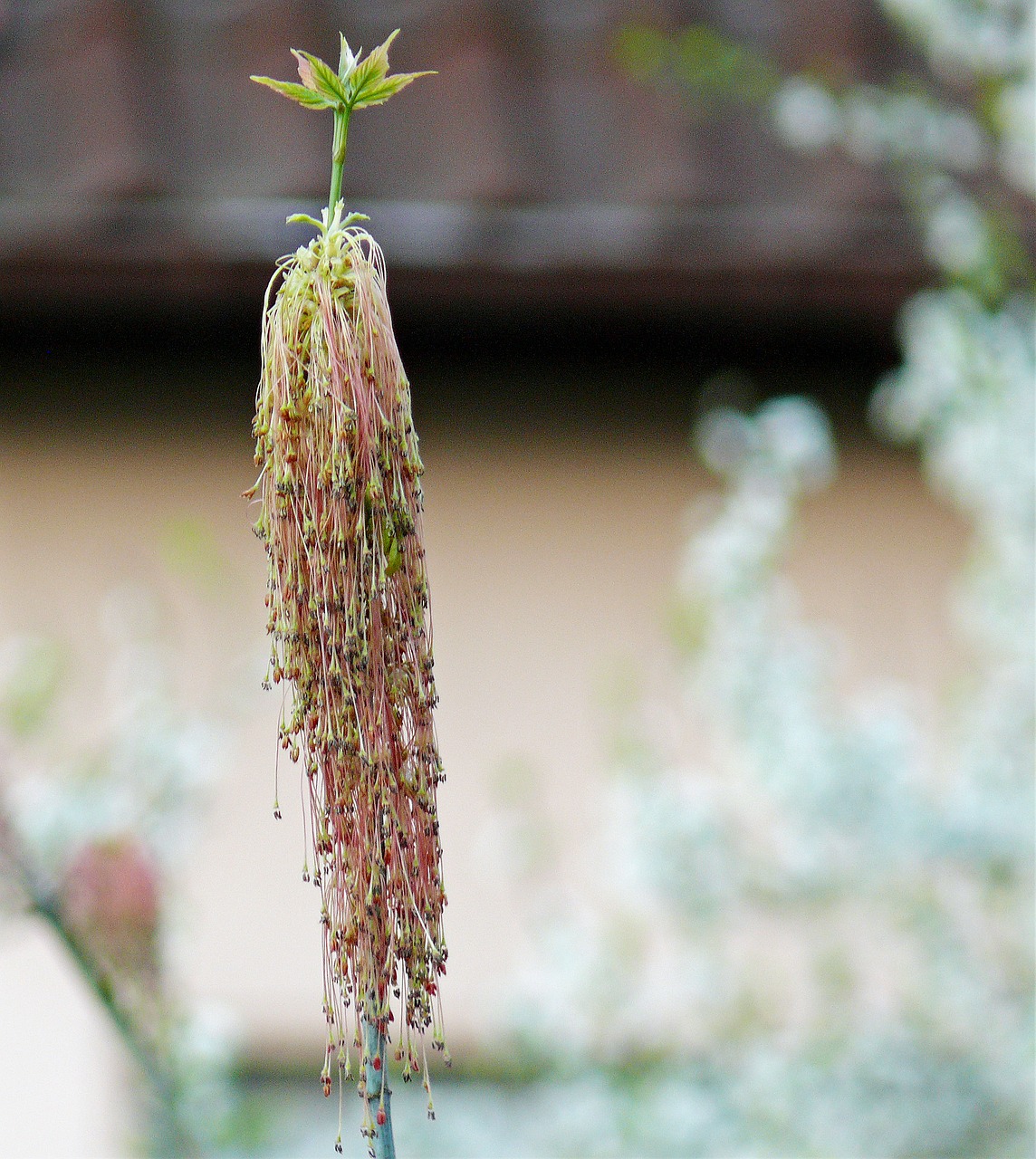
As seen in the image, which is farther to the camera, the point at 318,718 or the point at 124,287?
the point at 124,287

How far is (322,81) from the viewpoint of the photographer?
0.71 metres

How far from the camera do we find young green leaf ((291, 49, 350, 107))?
704 mm

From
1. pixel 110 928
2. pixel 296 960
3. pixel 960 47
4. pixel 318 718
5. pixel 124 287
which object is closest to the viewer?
pixel 318 718

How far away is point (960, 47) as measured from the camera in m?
2.62

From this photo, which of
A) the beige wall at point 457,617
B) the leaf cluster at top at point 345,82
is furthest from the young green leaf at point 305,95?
the beige wall at point 457,617

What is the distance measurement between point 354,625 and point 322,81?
26 centimetres

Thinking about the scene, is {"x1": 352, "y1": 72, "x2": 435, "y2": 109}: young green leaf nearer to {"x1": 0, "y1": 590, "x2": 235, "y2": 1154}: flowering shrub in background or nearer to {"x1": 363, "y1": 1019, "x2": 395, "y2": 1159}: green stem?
{"x1": 363, "y1": 1019, "x2": 395, "y2": 1159}: green stem

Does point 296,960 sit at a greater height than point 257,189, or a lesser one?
lesser

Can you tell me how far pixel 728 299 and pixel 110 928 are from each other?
2.01m

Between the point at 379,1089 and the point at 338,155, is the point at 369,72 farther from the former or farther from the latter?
the point at 379,1089

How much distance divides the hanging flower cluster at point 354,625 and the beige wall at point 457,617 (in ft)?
7.85

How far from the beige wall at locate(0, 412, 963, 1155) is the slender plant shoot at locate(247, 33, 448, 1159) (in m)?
2.39

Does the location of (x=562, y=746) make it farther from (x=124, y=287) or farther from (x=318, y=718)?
(x=318, y=718)

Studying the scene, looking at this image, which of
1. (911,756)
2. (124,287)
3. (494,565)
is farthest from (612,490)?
(124,287)
